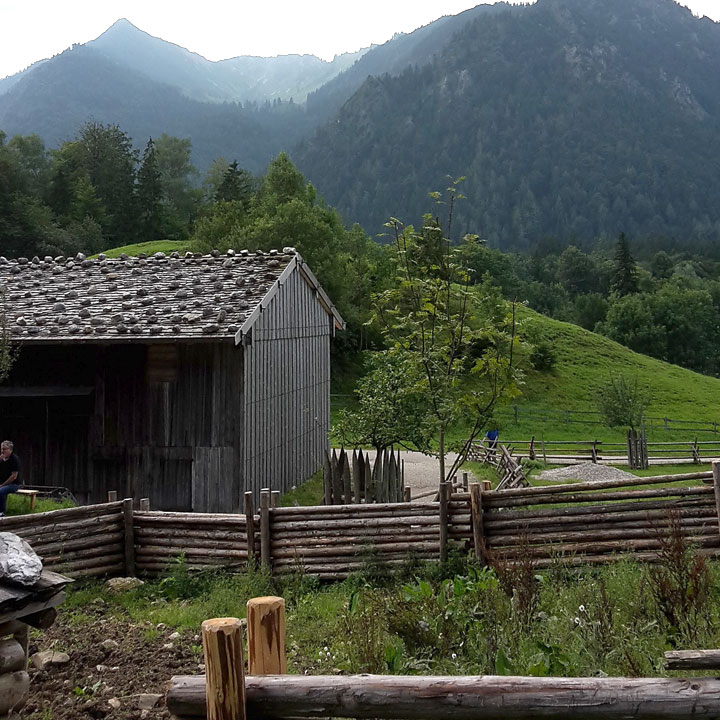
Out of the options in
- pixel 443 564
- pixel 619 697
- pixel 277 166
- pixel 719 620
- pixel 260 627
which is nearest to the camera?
pixel 619 697

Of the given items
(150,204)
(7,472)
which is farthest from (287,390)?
(150,204)

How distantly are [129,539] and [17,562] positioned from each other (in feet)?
20.8

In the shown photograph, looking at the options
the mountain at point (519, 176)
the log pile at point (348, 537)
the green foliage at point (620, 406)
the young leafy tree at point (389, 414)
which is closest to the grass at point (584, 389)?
the green foliage at point (620, 406)

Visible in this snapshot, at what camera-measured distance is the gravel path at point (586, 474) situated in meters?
21.5

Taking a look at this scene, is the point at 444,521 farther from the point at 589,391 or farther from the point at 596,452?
the point at 589,391

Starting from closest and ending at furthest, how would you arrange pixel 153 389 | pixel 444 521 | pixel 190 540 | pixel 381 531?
pixel 444 521, pixel 381 531, pixel 190 540, pixel 153 389

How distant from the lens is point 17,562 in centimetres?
490

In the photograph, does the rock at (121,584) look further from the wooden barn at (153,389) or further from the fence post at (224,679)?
the fence post at (224,679)

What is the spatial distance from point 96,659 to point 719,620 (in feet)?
19.5

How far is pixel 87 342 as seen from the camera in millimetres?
13695

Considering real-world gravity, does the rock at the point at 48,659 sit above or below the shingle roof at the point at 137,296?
below

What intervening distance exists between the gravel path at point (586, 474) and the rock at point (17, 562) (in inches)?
714

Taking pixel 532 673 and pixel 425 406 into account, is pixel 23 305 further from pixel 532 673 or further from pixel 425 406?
pixel 532 673

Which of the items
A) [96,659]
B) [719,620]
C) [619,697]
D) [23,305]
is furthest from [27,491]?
[619,697]
